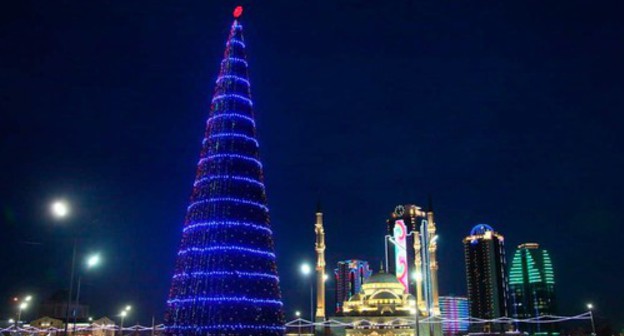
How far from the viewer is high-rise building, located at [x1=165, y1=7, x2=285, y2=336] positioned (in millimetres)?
32750

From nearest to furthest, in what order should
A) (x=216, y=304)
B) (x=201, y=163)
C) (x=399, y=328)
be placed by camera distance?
(x=216, y=304)
(x=201, y=163)
(x=399, y=328)

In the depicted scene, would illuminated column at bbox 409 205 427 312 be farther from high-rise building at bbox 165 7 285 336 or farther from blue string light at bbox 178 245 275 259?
blue string light at bbox 178 245 275 259

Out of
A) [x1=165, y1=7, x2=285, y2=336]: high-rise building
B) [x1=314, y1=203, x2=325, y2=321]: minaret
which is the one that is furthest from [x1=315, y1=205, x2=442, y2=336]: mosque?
[x1=165, y1=7, x2=285, y2=336]: high-rise building

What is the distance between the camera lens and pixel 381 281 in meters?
100

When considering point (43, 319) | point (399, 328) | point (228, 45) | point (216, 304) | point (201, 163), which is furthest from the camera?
point (43, 319)

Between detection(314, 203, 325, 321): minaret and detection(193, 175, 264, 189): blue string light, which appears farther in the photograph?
detection(314, 203, 325, 321): minaret

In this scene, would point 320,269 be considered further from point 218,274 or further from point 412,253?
point 218,274

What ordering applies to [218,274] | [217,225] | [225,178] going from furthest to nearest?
[225,178]
[217,225]
[218,274]

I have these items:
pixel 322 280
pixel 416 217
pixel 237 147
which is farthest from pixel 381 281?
pixel 237 147

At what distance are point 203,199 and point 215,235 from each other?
2.38 m

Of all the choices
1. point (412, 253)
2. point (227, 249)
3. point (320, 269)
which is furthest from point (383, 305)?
point (227, 249)

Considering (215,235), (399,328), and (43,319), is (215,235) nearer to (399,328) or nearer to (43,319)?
(399,328)

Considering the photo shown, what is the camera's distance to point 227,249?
3312 centimetres

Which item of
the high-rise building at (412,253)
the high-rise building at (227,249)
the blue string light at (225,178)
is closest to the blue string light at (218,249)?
the high-rise building at (227,249)
